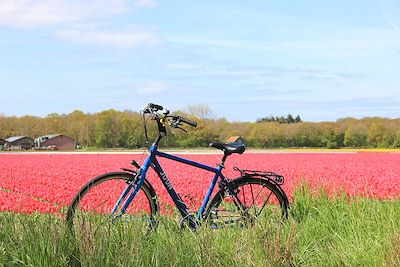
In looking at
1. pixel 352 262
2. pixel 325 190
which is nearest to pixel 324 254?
pixel 352 262

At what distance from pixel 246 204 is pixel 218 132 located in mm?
30521

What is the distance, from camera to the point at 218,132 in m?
37.5

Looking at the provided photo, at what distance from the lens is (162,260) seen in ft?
15.1

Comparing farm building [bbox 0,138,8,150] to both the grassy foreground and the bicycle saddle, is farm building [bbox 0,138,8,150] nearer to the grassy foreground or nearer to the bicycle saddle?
the bicycle saddle

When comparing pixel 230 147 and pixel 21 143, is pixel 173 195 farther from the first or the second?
pixel 21 143

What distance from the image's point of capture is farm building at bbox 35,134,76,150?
52188 mm

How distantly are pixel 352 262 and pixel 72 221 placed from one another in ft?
7.34

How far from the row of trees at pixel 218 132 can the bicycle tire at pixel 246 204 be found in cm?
2973

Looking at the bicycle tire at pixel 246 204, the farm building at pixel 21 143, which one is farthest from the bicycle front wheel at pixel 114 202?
the farm building at pixel 21 143

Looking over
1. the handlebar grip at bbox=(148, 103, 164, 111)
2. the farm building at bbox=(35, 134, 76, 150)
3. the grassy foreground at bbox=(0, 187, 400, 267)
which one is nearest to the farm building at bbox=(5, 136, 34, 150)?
the farm building at bbox=(35, 134, 76, 150)

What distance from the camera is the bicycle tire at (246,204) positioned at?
22.0ft

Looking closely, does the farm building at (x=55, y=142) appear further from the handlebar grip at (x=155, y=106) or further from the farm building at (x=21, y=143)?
the handlebar grip at (x=155, y=106)

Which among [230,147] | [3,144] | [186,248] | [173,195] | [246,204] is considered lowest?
[186,248]

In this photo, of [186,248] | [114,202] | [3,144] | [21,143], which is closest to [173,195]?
[114,202]
